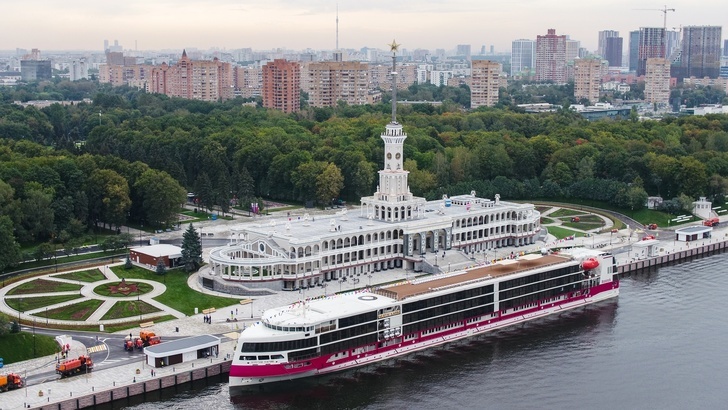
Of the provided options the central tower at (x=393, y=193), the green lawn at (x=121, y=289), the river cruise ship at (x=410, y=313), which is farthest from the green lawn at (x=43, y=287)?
the central tower at (x=393, y=193)

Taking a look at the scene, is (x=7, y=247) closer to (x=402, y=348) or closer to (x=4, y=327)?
(x=4, y=327)

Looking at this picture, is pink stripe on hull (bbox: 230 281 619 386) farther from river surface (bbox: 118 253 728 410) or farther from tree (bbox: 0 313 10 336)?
tree (bbox: 0 313 10 336)

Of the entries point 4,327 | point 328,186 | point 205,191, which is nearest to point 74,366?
point 4,327

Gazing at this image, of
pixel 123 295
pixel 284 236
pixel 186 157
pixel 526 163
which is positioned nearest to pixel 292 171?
pixel 186 157

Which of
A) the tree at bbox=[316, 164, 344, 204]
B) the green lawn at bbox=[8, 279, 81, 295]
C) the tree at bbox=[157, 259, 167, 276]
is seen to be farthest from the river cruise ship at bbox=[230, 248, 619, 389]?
the tree at bbox=[316, 164, 344, 204]

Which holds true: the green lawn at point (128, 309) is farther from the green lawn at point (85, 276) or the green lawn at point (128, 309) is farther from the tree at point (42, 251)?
the tree at point (42, 251)
